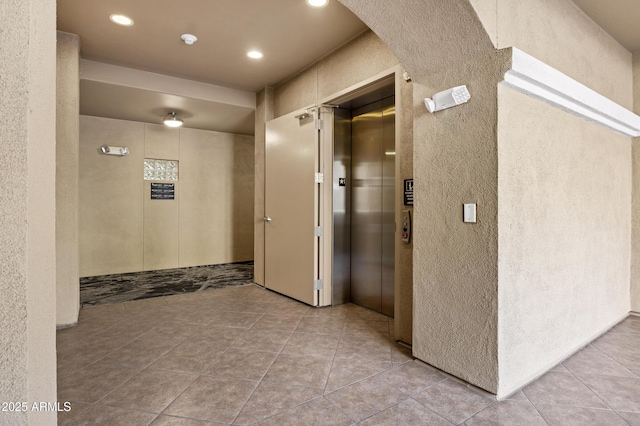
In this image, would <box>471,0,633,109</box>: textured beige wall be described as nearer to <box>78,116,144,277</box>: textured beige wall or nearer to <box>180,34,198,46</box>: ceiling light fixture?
<box>180,34,198,46</box>: ceiling light fixture

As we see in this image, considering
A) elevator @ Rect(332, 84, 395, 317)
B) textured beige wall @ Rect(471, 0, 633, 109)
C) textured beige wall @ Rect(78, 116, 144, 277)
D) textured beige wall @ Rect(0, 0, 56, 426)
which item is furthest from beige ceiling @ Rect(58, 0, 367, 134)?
textured beige wall @ Rect(0, 0, 56, 426)

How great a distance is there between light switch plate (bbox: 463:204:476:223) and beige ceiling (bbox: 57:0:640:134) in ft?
6.52

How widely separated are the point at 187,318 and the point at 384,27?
10.6ft

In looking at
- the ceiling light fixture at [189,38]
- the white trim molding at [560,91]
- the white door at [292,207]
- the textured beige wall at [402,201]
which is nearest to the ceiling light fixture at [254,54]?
the ceiling light fixture at [189,38]

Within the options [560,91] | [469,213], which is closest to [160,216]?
[469,213]

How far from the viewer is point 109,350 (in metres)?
2.74

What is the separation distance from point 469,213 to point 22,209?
84.5 inches

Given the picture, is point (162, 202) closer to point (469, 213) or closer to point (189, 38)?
point (189, 38)

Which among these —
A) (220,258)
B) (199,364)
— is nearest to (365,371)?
(199,364)

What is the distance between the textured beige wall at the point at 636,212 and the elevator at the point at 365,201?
2.50 meters

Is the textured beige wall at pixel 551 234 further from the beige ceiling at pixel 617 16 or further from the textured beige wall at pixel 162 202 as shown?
the textured beige wall at pixel 162 202

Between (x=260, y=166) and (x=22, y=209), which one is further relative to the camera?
(x=260, y=166)

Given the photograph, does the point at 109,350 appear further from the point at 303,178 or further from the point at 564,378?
the point at 564,378

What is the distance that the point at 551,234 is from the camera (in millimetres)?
2395
